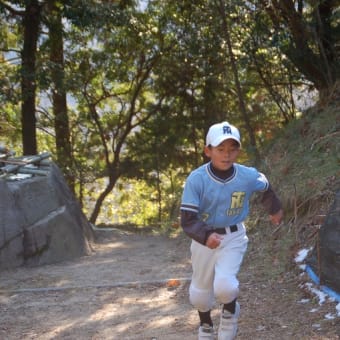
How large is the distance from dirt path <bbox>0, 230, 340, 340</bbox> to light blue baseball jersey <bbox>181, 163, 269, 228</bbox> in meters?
0.99

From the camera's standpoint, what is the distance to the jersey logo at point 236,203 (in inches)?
138

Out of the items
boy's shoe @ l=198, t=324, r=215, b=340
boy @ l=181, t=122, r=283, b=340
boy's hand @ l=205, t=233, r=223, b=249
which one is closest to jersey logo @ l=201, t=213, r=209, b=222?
boy @ l=181, t=122, r=283, b=340

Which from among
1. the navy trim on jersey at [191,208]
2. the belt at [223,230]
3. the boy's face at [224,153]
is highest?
the boy's face at [224,153]

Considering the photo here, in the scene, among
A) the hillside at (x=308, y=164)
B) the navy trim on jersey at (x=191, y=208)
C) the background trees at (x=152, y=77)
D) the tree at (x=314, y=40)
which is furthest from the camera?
the background trees at (x=152, y=77)

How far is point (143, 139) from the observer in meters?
16.5

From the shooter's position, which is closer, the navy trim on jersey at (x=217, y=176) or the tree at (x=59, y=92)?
the navy trim on jersey at (x=217, y=176)

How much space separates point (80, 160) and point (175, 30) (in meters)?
5.02

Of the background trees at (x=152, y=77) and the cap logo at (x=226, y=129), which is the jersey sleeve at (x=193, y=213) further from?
the background trees at (x=152, y=77)

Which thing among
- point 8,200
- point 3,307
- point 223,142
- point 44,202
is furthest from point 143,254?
point 223,142

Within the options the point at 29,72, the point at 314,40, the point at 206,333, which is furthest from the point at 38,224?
the point at 314,40

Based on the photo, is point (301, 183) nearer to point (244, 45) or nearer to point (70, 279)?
point (70, 279)

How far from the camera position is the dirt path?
417 centimetres

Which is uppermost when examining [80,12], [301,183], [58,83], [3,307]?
[80,12]

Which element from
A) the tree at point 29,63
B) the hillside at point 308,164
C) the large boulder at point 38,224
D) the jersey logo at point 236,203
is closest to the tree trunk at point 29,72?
the tree at point 29,63
